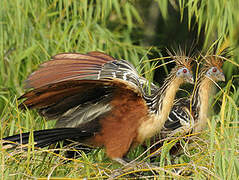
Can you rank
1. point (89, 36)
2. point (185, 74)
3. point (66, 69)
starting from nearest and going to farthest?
point (66, 69) → point (185, 74) → point (89, 36)

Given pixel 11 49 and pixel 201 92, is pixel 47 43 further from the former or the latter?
pixel 201 92

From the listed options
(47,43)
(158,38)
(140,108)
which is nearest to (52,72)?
(140,108)

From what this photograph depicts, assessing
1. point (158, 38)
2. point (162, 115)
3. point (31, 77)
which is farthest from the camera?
point (158, 38)

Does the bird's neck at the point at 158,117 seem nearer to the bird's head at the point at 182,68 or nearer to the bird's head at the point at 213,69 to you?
A: the bird's head at the point at 182,68

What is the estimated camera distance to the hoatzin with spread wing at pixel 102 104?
97.6 inches

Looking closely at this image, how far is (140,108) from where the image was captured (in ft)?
8.75

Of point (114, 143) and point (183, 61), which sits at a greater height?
point (183, 61)

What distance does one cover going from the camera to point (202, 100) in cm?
302

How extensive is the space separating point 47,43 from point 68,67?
173 centimetres

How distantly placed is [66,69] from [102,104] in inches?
15.2

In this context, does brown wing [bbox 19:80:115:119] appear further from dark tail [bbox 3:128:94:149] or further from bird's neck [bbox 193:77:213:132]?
bird's neck [bbox 193:77:213:132]

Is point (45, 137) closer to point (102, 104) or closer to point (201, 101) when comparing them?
point (102, 104)

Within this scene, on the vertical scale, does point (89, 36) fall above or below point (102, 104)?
above

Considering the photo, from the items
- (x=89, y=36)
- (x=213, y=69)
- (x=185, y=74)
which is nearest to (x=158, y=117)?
(x=185, y=74)
